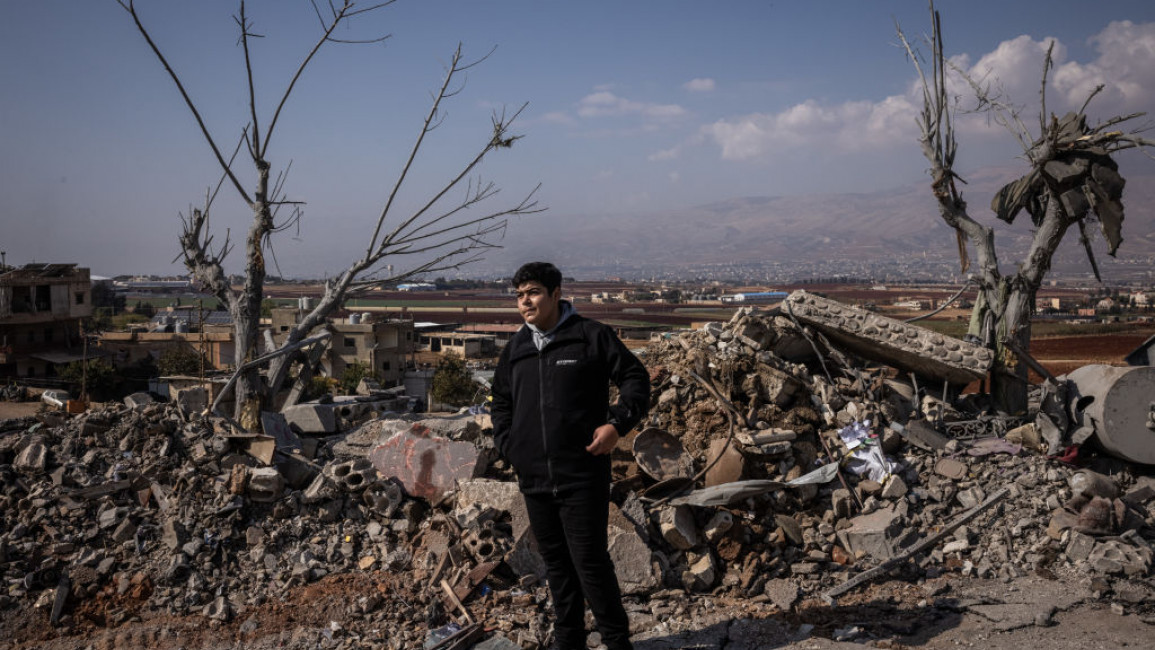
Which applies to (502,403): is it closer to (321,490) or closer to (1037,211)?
(321,490)

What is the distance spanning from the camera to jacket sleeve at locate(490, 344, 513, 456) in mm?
3682

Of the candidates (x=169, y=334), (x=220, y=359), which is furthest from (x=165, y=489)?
(x=169, y=334)

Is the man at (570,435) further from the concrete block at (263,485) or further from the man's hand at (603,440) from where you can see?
the concrete block at (263,485)

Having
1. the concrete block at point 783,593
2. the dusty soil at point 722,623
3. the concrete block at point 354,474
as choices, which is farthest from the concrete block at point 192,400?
the concrete block at point 783,593

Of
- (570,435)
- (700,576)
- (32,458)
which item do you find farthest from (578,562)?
(32,458)

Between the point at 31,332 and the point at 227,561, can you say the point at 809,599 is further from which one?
the point at 31,332

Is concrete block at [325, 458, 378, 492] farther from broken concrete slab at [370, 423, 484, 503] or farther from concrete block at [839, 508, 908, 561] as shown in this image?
concrete block at [839, 508, 908, 561]

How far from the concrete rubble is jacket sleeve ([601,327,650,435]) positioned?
4.63 ft

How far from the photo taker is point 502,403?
3.71m

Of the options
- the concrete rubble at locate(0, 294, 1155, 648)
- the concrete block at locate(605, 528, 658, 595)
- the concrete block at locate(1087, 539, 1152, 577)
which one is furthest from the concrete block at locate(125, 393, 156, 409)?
the concrete block at locate(1087, 539, 1152, 577)

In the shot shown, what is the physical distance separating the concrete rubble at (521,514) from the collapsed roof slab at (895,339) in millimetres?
658

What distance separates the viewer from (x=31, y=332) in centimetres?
3269

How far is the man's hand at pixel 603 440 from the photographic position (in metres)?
3.29

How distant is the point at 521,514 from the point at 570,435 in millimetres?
1713
